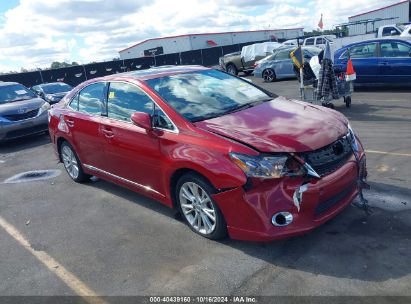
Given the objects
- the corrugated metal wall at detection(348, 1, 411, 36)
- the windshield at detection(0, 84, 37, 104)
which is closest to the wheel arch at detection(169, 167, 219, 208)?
the windshield at detection(0, 84, 37, 104)

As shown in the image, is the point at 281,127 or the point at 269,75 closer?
the point at 281,127

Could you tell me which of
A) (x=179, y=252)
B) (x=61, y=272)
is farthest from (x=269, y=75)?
(x=61, y=272)

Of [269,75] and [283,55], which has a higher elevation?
[283,55]

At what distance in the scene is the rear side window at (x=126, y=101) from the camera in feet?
15.2

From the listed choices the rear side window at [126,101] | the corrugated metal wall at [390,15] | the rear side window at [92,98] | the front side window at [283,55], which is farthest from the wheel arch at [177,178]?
the corrugated metal wall at [390,15]

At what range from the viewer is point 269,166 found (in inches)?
139

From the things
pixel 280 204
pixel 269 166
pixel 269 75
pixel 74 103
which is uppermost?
pixel 74 103

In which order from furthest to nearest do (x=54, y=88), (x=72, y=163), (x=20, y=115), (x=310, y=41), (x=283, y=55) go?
(x=310, y=41), (x=283, y=55), (x=54, y=88), (x=20, y=115), (x=72, y=163)

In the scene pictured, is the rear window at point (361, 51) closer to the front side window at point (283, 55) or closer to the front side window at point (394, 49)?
the front side window at point (394, 49)

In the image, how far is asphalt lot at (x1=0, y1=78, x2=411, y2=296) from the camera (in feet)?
11.0

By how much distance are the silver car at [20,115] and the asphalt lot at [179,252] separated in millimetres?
4954

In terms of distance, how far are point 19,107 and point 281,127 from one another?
28.7 ft

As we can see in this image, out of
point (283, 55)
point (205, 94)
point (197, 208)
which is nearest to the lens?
point (197, 208)

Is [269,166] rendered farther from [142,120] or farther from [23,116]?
[23,116]
